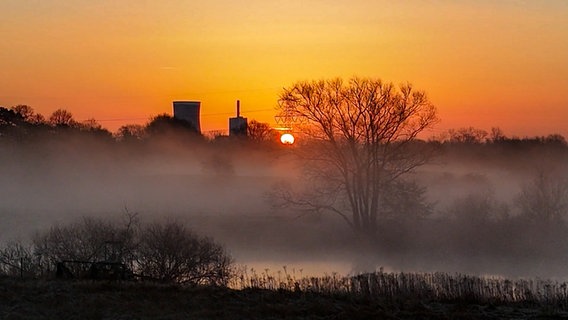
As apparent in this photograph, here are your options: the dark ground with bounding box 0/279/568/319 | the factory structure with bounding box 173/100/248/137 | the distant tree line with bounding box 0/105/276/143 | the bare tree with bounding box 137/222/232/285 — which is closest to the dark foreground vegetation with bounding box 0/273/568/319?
the dark ground with bounding box 0/279/568/319

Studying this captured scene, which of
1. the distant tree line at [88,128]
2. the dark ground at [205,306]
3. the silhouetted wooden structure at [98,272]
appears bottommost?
the dark ground at [205,306]

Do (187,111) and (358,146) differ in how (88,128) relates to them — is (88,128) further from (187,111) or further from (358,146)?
(358,146)

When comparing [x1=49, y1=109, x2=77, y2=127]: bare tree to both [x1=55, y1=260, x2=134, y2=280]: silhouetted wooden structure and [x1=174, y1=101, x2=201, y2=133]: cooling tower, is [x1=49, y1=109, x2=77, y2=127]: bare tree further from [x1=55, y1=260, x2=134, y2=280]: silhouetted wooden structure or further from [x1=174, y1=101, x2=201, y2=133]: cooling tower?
[x1=55, y1=260, x2=134, y2=280]: silhouetted wooden structure

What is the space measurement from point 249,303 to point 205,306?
3.40 feet

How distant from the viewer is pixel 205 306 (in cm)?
1602

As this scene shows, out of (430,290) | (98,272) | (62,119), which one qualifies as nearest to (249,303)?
(430,290)

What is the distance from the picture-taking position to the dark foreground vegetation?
1541 cm

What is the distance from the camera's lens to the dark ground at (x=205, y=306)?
15344 mm

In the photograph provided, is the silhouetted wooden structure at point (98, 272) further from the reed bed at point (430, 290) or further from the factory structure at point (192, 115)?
the factory structure at point (192, 115)

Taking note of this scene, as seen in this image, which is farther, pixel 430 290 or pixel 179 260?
pixel 179 260

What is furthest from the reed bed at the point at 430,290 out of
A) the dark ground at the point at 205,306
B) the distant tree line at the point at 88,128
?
the distant tree line at the point at 88,128

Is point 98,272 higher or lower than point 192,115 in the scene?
lower

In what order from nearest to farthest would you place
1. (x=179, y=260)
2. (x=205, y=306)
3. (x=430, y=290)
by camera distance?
(x=205, y=306)
(x=430, y=290)
(x=179, y=260)

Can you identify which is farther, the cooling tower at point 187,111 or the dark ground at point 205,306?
the cooling tower at point 187,111
